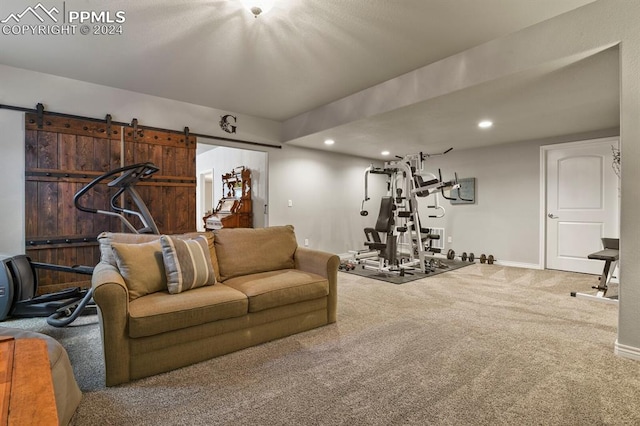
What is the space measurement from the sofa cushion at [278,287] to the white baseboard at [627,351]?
2.14m

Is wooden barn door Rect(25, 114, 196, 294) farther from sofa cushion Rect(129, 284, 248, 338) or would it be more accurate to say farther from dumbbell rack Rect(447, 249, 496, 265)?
dumbbell rack Rect(447, 249, 496, 265)

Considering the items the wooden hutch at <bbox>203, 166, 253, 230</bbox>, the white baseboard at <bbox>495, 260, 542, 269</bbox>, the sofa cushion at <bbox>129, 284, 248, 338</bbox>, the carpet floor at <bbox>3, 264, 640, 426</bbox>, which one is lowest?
the carpet floor at <bbox>3, 264, 640, 426</bbox>

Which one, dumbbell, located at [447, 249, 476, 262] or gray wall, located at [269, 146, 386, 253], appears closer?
gray wall, located at [269, 146, 386, 253]

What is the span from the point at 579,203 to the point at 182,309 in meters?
5.73

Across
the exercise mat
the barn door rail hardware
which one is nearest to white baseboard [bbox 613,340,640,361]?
the exercise mat

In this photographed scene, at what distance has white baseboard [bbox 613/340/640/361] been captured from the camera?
6.82 ft

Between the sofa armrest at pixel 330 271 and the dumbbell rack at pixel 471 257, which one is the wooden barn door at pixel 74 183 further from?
the dumbbell rack at pixel 471 257

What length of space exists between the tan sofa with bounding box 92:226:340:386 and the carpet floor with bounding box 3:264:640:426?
0.11 metres

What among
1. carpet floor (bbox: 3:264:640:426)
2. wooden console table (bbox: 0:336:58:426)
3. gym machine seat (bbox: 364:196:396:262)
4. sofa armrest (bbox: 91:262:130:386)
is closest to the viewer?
wooden console table (bbox: 0:336:58:426)

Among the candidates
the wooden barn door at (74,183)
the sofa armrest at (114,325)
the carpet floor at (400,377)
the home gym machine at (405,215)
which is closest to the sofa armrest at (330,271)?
the carpet floor at (400,377)

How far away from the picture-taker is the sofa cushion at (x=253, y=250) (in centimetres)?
270

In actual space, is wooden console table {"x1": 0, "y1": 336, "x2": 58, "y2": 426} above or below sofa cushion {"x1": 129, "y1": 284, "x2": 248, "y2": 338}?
above

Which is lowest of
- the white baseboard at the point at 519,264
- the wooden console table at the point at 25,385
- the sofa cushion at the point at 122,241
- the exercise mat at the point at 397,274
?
the exercise mat at the point at 397,274

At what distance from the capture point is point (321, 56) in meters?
3.12
